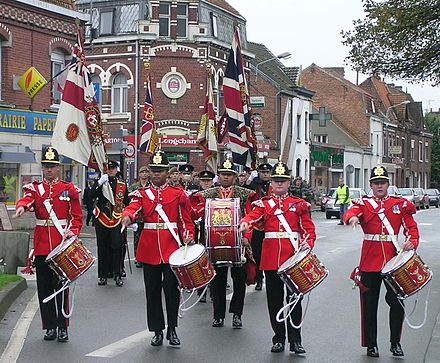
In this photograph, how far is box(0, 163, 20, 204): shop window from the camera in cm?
2595

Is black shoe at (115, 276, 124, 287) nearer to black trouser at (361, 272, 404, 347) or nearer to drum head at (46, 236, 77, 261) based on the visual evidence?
drum head at (46, 236, 77, 261)

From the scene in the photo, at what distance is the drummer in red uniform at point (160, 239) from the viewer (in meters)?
8.83

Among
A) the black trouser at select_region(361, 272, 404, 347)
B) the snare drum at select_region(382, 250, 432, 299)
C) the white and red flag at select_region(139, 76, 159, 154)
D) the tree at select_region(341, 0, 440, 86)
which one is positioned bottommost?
the black trouser at select_region(361, 272, 404, 347)

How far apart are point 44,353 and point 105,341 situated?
0.85 meters

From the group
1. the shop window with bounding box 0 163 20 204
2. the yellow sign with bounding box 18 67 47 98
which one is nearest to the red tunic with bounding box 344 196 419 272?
the yellow sign with bounding box 18 67 47 98

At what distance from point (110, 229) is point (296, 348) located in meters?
5.83

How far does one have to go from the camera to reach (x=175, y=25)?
132 ft

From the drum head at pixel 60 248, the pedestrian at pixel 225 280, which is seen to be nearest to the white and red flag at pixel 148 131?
the pedestrian at pixel 225 280

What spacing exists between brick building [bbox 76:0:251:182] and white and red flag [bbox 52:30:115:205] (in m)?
26.2

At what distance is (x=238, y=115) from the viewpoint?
1477cm

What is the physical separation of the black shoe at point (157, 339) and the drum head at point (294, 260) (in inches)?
59.8

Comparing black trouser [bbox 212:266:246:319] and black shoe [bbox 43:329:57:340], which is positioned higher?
black trouser [bbox 212:266:246:319]

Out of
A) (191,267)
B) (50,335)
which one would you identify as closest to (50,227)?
(50,335)

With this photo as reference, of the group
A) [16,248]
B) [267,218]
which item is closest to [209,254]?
[267,218]
